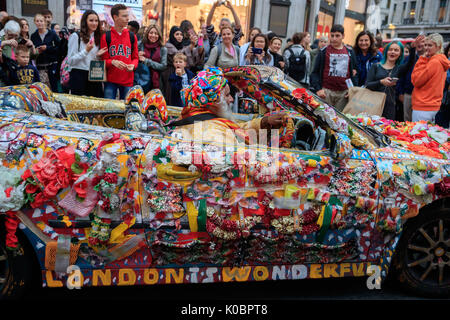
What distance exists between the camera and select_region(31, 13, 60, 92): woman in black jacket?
7068 millimetres

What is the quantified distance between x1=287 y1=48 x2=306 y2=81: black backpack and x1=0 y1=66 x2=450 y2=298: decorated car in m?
4.57

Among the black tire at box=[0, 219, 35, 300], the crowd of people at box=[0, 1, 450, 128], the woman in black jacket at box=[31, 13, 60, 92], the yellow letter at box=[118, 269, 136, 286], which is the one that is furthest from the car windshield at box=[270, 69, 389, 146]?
the woman in black jacket at box=[31, 13, 60, 92]

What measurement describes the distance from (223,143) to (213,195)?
1.12ft

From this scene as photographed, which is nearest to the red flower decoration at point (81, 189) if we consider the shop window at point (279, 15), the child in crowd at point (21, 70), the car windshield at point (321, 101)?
the car windshield at point (321, 101)

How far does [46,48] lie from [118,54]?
7.55 ft

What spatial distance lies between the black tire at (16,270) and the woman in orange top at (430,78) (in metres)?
5.43

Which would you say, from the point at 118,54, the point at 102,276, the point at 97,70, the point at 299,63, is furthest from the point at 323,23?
the point at 102,276

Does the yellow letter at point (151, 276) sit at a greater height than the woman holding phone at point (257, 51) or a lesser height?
lesser

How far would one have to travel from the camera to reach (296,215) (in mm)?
2512

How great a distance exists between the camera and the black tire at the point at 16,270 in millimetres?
2395

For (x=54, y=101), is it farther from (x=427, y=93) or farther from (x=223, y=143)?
(x=427, y=93)

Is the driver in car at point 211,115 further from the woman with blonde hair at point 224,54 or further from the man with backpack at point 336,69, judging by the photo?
the woman with blonde hair at point 224,54
